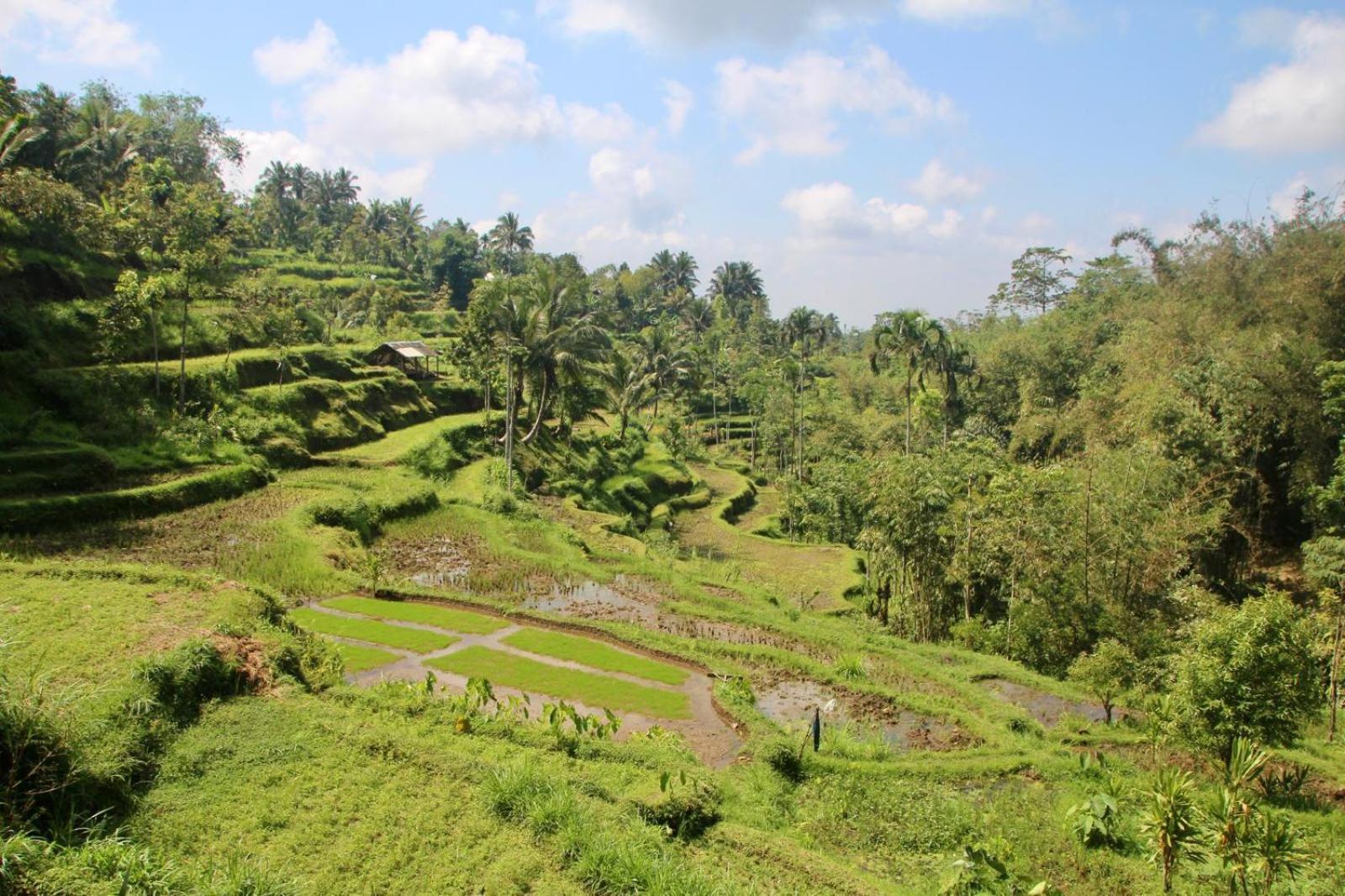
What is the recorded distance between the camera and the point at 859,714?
45.3 ft

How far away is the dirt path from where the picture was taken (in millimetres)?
12008

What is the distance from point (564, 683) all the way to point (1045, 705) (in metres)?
9.44

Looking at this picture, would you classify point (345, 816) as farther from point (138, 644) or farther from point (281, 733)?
point (138, 644)

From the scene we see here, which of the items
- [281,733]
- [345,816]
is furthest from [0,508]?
[345,816]

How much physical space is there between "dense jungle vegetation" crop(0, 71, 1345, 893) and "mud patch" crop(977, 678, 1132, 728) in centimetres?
9

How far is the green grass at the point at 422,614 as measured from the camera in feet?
53.3

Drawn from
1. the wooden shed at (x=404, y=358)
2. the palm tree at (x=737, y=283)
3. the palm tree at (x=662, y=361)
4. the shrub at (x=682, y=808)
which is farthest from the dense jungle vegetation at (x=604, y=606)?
the palm tree at (x=737, y=283)

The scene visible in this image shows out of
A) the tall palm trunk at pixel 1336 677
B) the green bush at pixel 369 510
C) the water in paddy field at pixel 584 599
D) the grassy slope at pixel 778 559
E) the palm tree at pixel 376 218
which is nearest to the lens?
the tall palm trunk at pixel 1336 677

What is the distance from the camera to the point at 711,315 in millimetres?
81625

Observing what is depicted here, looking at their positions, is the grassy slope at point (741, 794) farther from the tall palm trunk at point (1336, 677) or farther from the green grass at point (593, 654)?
the tall palm trunk at point (1336, 677)

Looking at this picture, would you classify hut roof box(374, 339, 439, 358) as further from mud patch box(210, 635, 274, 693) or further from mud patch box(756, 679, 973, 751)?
mud patch box(756, 679, 973, 751)

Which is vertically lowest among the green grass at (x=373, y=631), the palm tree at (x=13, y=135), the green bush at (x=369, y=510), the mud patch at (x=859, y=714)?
the mud patch at (x=859, y=714)

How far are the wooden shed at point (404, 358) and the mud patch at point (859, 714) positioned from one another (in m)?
30.8

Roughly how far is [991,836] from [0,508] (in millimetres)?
19982
